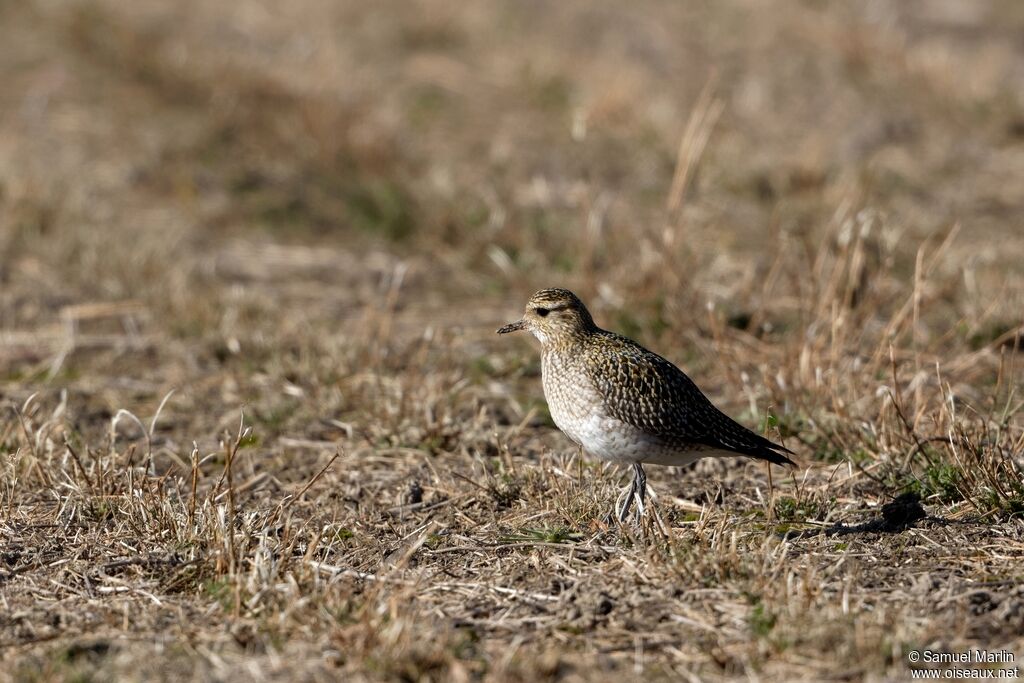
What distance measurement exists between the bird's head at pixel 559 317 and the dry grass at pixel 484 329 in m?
0.57

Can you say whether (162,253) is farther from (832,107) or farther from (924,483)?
(832,107)

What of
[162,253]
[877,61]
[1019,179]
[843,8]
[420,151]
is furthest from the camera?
[843,8]

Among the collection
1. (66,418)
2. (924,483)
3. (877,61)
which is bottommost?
(66,418)

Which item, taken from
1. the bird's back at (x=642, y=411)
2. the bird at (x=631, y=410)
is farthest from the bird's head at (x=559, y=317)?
the bird's back at (x=642, y=411)

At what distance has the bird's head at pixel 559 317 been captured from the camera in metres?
5.55

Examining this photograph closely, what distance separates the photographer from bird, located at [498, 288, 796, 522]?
5.13 meters

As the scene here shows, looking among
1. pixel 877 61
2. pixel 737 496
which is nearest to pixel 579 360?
pixel 737 496

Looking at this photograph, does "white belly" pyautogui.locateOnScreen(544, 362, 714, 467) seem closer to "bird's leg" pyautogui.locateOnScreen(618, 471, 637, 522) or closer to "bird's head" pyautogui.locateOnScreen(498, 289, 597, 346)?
"bird's leg" pyautogui.locateOnScreen(618, 471, 637, 522)

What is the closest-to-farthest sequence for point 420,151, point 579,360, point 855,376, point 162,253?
point 579,360
point 855,376
point 162,253
point 420,151

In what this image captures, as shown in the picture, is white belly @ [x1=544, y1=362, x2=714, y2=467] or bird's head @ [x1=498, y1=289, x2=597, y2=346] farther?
bird's head @ [x1=498, y1=289, x2=597, y2=346]

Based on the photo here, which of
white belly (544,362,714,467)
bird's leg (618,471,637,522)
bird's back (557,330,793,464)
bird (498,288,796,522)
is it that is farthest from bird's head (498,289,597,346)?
bird's leg (618,471,637,522)

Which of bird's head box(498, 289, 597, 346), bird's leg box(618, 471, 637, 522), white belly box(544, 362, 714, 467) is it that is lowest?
bird's leg box(618, 471, 637, 522)

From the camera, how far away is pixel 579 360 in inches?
213

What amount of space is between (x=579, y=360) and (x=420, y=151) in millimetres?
6715
